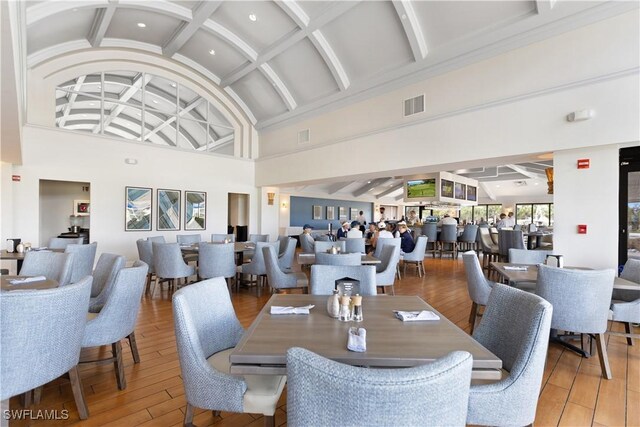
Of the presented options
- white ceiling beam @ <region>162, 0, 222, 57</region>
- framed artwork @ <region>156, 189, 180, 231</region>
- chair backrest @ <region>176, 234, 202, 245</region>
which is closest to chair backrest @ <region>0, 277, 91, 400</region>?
chair backrest @ <region>176, 234, 202, 245</region>

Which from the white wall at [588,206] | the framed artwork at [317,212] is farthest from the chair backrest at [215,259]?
the framed artwork at [317,212]

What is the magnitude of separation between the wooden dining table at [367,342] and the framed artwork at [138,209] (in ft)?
23.9

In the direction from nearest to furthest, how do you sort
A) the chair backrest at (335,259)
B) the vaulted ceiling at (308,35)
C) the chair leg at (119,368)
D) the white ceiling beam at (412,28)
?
1. the chair leg at (119,368)
2. the chair backrest at (335,259)
3. the vaulted ceiling at (308,35)
4. the white ceiling beam at (412,28)

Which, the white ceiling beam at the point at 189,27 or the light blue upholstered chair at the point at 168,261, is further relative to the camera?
the white ceiling beam at the point at 189,27

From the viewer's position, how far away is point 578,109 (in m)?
4.19

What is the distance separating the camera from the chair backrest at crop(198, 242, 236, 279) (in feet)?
15.4

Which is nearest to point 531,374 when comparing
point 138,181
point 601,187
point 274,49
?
point 601,187

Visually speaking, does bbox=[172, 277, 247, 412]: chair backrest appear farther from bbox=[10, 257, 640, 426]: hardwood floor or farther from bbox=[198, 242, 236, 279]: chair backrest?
bbox=[198, 242, 236, 279]: chair backrest

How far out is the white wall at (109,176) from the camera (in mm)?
6406

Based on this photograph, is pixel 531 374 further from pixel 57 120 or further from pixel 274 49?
pixel 57 120

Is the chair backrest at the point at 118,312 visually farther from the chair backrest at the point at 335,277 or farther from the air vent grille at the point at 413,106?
the air vent grille at the point at 413,106

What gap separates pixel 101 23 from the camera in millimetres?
6484

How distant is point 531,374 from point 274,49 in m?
7.54

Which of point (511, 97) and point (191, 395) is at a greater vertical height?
point (511, 97)
